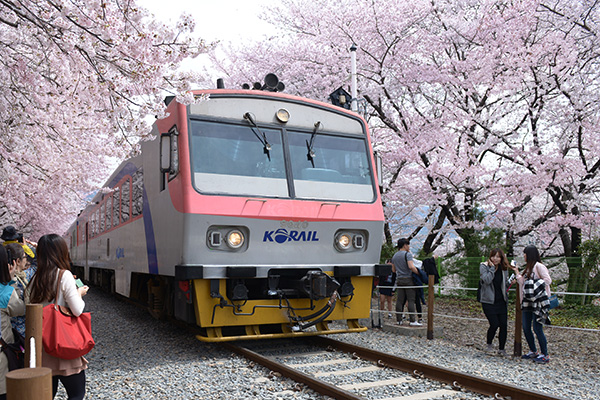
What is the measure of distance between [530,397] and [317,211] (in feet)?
9.56

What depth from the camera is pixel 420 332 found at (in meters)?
7.94

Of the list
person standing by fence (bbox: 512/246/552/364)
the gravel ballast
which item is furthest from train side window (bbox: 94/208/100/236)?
person standing by fence (bbox: 512/246/552/364)

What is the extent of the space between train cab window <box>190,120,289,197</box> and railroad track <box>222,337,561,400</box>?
1.80m

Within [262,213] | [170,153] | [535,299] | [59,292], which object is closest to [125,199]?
[170,153]

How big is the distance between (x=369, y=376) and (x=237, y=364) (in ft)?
4.53

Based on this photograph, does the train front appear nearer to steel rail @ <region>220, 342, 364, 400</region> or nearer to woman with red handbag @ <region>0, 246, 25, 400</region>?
steel rail @ <region>220, 342, 364, 400</region>

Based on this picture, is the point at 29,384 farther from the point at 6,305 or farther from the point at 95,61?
the point at 95,61

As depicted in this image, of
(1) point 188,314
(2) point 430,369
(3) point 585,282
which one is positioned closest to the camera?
(2) point 430,369

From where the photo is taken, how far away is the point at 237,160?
604 cm

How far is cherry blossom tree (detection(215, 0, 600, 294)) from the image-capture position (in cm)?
1180

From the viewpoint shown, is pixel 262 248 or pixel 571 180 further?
pixel 571 180

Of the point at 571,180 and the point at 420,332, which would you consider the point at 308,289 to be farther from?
the point at 571,180

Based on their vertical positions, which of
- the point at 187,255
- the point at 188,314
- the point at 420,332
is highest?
the point at 187,255

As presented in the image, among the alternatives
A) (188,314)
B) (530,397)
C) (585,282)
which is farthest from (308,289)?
(585,282)
